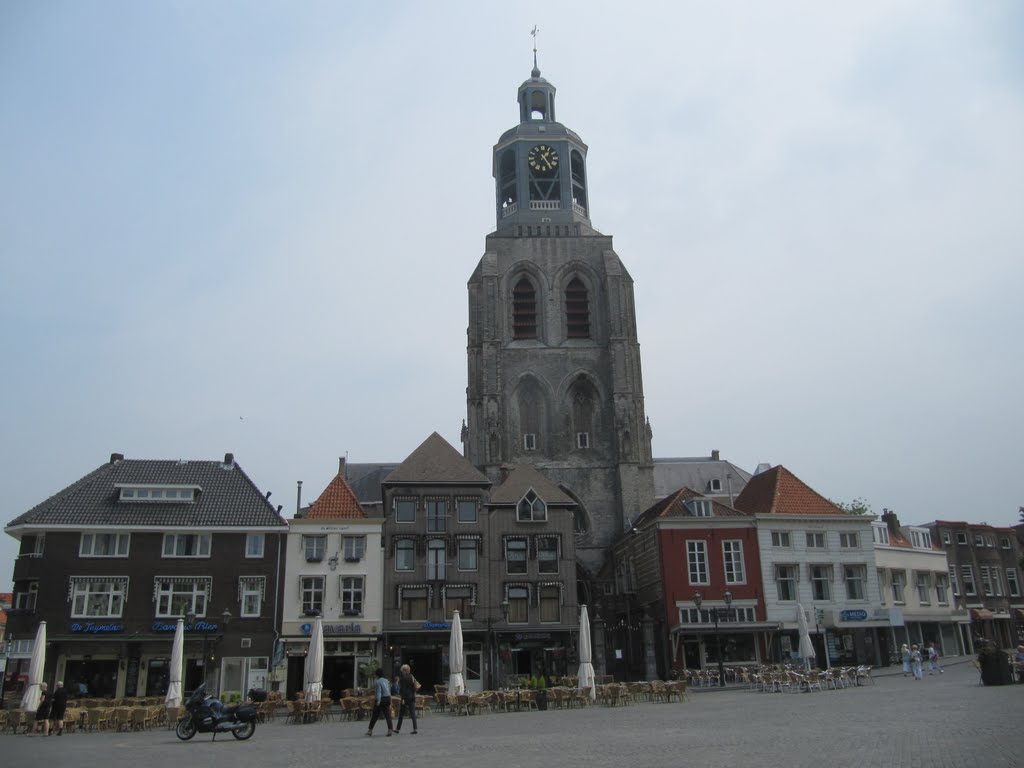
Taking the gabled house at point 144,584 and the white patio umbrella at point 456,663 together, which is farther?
the gabled house at point 144,584

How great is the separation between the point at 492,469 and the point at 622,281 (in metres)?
14.7

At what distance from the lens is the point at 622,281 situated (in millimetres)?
56406

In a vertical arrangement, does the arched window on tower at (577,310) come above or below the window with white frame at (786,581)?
above

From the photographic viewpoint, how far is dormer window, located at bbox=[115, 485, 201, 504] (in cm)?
3588

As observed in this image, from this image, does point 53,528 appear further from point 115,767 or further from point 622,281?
point 622,281

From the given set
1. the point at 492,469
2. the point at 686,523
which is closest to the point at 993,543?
the point at 686,523

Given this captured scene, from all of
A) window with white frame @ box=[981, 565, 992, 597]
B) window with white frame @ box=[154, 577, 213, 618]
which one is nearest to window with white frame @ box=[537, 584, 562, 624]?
window with white frame @ box=[154, 577, 213, 618]

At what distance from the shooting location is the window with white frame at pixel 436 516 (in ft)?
124

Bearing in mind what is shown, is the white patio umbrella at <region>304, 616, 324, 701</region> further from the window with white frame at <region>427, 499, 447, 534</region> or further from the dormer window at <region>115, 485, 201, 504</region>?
the dormer window at <region>115, 485, 201, 504</region>

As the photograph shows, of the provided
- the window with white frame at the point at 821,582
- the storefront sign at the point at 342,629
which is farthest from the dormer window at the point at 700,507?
the storefront sign at the point at 342,629

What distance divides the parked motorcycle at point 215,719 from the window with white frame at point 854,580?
29076 millimetres

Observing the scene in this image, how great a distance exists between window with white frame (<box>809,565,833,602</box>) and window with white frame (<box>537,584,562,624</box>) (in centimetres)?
1103

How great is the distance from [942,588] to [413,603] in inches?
1094

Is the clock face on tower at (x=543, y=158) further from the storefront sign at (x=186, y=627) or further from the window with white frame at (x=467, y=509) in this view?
the storefront sign at (x=186, y=627)
